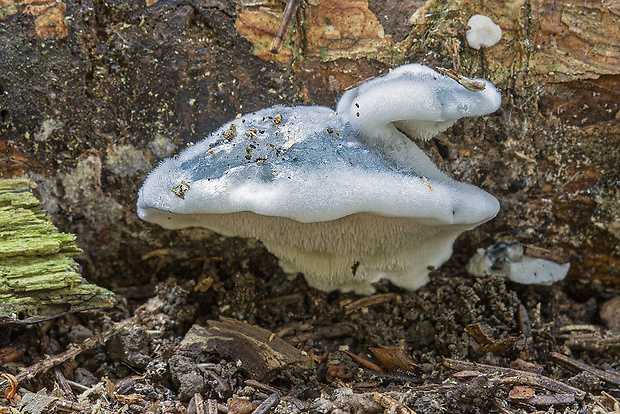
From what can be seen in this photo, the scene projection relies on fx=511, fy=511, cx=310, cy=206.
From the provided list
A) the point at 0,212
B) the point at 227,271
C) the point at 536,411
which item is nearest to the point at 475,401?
the point at 536,411

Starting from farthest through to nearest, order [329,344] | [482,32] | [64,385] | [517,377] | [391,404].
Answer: [329,344] → [482,32] → [64,385] → [517,377] → [391,404]

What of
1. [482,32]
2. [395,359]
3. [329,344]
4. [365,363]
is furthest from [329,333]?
[482,32]

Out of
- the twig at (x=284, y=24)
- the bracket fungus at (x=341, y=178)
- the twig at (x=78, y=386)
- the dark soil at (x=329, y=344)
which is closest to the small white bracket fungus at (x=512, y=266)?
the dark soil at (x=329, y=344)

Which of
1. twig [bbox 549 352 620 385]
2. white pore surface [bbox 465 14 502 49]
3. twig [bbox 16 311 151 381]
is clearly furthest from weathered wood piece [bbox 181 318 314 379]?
white pore surface [bbox 465 14 502 49]

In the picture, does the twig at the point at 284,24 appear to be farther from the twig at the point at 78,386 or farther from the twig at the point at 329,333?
the twig at the point at 78,386

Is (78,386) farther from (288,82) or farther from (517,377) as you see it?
(517,377)

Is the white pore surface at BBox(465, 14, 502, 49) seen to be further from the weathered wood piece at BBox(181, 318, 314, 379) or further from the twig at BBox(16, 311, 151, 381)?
the twig at BBox(16, 311, 151, 381)
